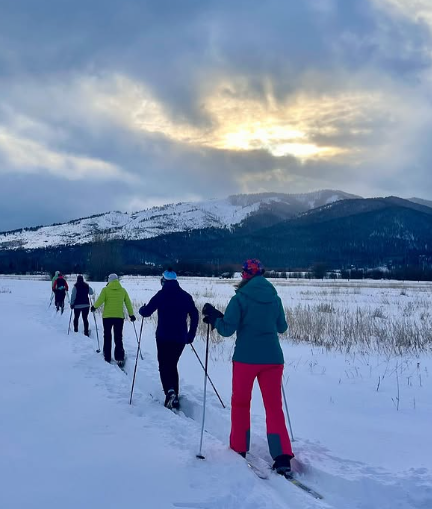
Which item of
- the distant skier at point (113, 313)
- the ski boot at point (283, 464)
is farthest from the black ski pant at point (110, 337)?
the ski boot at point (283, 464)

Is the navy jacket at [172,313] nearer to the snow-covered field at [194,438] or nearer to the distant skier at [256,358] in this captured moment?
the snow-covered field at [194,438]

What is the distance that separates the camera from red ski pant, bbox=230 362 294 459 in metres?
4.55

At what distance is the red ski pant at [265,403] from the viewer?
4.55m

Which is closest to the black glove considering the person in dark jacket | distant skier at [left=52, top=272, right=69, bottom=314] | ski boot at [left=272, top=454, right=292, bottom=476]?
ski boot at [left=272, top=454, right=292, bottom=476]

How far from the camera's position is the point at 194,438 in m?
5.22

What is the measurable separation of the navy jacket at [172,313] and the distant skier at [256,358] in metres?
2.17

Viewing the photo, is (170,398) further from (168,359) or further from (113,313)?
(113,313)

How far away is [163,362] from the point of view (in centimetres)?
682

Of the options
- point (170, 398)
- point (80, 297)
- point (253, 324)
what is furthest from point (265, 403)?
point (80, 297)

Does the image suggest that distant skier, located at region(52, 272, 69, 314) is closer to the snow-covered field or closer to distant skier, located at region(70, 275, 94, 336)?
distant skier, located at region(70, 275, 94, 336)

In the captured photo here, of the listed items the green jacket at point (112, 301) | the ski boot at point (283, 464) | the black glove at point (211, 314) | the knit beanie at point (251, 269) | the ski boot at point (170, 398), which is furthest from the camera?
the green jacket at point (112, 301)

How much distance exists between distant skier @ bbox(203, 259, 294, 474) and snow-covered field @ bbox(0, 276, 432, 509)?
0.39m

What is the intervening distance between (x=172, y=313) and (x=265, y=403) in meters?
2.59

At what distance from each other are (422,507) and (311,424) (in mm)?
2298
